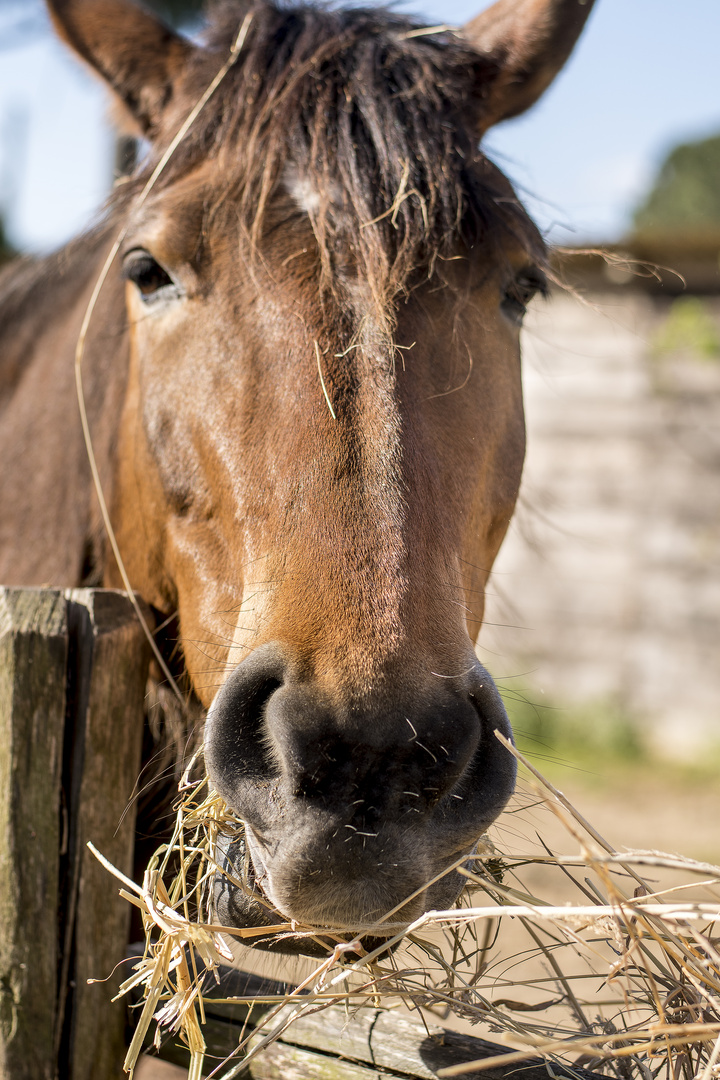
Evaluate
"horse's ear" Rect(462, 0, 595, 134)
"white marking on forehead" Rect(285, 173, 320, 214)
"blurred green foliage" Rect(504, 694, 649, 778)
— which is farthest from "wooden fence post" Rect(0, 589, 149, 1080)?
"blurred green foliage" Rect(504, 694, 649, 778)

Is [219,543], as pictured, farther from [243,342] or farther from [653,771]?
[653,771]

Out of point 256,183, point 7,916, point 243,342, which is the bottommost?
point 7,916

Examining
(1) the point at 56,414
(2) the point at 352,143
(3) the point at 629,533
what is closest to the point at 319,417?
(2) the point at 352,143

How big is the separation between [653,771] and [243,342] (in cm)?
653

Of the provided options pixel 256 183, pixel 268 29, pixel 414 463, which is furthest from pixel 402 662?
pixel 268 29

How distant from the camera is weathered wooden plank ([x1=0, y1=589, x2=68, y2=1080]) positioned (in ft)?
4.18

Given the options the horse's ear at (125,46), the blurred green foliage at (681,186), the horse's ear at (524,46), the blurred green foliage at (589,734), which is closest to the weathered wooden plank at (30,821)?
the horse's ear at (125,46)

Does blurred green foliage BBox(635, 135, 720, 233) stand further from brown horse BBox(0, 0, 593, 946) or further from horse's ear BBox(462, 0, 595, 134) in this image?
brown horse BBox(0, 0, 593, 946)

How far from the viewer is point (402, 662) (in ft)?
3.77

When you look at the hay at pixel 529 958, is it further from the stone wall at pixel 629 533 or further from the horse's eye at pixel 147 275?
the stone wall at pixel 629 533

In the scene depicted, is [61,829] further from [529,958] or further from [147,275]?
[147,275]

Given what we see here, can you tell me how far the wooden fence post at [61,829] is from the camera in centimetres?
128

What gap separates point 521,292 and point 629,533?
5999 millimetres

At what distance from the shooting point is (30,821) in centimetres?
131
